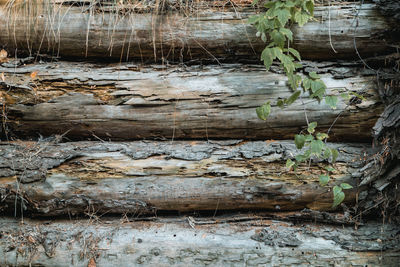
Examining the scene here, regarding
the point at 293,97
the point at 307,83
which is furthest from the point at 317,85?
the point at 293,97

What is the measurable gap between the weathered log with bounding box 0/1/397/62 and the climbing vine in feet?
0.71

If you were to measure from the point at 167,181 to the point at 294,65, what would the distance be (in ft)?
3.72

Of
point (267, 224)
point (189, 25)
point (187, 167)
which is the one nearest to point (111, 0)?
point (189, 25)

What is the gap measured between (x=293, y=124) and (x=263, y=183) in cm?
47

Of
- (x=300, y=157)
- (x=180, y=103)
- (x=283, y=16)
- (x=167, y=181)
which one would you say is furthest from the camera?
(x=180, y=103)

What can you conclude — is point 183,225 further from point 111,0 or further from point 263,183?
point 111,0

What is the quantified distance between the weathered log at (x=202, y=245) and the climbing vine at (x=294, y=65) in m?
0.30

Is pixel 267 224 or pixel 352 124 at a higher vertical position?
pixel 352 124

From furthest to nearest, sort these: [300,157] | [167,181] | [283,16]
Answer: [167,181], [300,157], [283,16]

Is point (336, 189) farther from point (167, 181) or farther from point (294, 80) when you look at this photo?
point (167, 181)

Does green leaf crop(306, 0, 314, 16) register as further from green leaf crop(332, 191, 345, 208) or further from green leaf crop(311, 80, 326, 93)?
Answer: green leaf crop(332, 191, 345, 208)

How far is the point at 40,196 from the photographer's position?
8.58ft

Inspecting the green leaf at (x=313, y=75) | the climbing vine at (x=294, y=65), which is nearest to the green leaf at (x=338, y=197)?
the climbing vine at (x=294, y=65)

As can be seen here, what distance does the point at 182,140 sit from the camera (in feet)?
9.16
